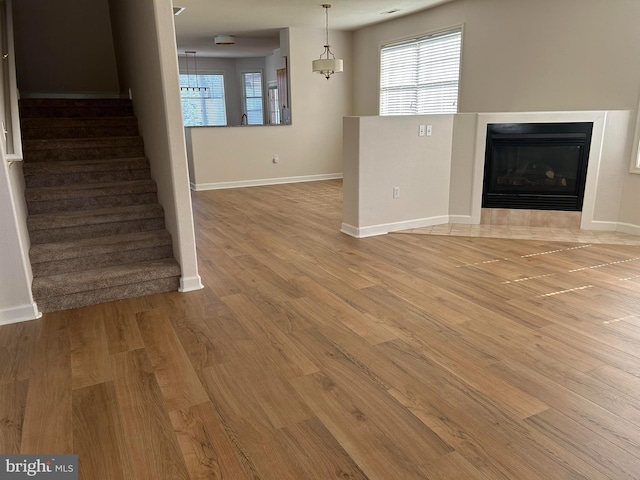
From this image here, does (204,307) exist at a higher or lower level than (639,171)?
lower

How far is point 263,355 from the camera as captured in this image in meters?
2.52

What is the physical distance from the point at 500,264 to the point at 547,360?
1650mm

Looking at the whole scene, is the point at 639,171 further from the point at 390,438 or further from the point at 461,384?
the point at 390,438

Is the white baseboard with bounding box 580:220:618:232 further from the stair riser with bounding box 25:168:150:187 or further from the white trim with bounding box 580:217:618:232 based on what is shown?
the stair riser with bounding box 25:168:150:187

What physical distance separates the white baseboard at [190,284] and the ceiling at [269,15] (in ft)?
14.2

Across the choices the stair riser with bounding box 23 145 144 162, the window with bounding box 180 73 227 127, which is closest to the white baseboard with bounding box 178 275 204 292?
the stair riser with bounding box 23 145 144 162

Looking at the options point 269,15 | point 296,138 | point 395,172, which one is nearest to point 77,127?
point 395,172

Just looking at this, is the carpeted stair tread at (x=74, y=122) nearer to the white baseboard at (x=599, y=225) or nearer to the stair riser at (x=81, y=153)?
the stair riser at (x=81, y=153)

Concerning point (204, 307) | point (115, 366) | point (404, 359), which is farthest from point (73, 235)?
point (404, 359)

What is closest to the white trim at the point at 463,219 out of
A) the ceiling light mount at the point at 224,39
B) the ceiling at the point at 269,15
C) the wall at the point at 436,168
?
the wall at the point at 436,168

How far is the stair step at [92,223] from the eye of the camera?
3.61 m

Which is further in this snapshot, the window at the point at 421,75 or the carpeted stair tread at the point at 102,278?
the window at the point at 421,75

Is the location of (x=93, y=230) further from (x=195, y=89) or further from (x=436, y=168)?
(x=195, y=89)

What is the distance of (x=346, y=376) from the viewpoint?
230 cm
